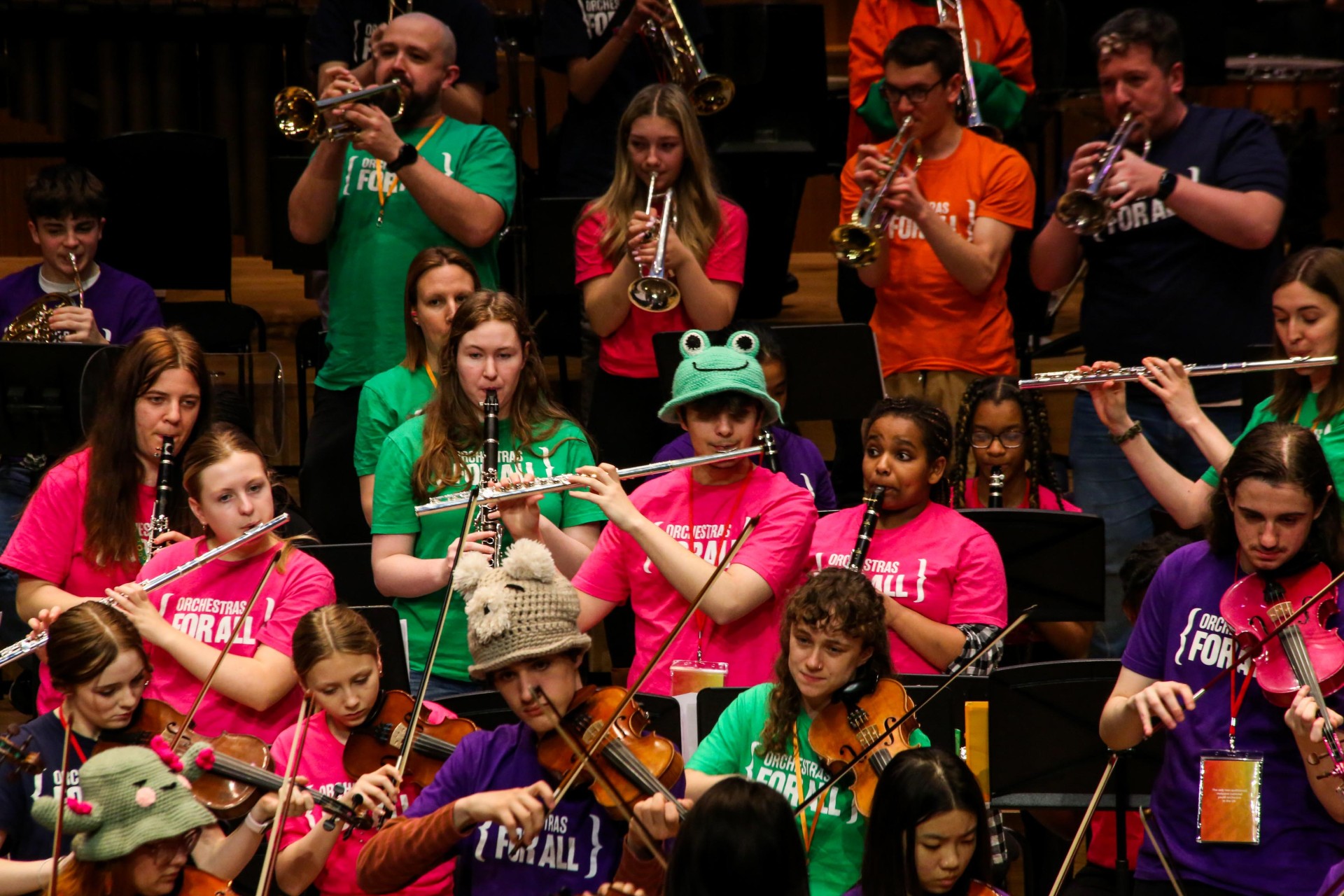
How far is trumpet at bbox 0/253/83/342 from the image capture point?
466 centimetres

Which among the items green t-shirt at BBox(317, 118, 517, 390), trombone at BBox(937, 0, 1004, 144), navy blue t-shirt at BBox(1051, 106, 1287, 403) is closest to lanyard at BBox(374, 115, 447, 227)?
green t-shirt at BBox(317, 118, 517, 390)

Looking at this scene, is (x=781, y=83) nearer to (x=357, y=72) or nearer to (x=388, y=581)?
(x=357, y=72)

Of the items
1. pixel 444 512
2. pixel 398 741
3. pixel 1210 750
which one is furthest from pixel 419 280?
pixel 1210 750

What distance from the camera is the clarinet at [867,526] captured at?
352 centimetres

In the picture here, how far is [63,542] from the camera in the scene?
3.69 meters

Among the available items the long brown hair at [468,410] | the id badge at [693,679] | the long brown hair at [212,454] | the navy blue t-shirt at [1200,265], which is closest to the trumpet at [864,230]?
the navy blue t-shirt at [1200,265]

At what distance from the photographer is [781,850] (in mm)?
2041

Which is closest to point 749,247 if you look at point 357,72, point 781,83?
point 781,83

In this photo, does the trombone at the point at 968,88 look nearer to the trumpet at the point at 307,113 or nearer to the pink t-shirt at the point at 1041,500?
the pink t-shirt at the point at 1041,500

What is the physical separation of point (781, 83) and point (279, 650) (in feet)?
11.9

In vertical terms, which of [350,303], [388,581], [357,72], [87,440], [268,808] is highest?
[357,72]

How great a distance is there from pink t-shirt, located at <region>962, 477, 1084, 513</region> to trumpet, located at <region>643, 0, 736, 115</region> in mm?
1715

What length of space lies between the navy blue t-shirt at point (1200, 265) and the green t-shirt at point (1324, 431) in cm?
80

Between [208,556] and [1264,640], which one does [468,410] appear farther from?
[1264,640]
